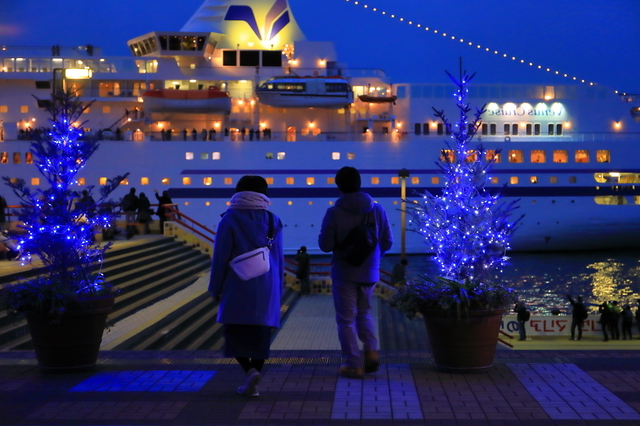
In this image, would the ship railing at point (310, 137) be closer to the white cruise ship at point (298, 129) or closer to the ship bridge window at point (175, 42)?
the white cruise ship at point (298, 129)

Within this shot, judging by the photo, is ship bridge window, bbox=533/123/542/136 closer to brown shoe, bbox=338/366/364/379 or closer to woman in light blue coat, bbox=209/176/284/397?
brown shoe, bbox=338/366/364/379

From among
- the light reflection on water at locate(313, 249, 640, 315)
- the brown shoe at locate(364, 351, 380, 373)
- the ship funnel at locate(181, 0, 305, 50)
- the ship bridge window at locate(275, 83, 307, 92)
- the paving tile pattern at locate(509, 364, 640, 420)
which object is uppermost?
the ship funnel at locate(181, 0, 305, 50)

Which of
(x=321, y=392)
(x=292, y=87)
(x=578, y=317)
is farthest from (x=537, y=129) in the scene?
(x=321, y=392)

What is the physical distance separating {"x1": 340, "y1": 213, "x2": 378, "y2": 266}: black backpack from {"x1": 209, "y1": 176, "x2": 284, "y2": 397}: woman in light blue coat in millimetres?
608

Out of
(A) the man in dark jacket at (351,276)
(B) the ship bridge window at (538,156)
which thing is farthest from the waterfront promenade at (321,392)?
(B) the ship bridge window at (538,156)

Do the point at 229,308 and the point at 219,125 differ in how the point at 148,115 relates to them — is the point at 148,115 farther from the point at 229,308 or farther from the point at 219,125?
the point at 229,308

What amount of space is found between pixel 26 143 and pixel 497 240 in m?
26.5

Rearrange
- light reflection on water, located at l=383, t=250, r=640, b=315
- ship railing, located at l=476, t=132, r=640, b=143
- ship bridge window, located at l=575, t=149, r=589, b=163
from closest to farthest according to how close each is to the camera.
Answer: light reflection on water, located at l=383, t=250, r=640, b=315
ship bridge window, located at l=575, t=149, r=589, b=163
ship railing, located at l=476, t=132, r=640, b=143

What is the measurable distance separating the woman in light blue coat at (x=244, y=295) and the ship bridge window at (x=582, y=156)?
26.8 m

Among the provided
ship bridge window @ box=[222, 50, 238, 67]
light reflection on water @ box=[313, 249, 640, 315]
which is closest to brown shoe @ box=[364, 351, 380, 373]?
light reflection on water @ box=[313, 249, 640, 315]

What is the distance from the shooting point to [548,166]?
28969 millimetres

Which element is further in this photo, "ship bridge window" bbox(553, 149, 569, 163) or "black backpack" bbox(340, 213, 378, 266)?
"ship bridge window" bbox(553, 149, 569, 163)

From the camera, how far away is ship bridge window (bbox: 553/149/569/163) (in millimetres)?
29212

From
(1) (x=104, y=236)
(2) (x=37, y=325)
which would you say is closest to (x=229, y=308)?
(2) (x=37, y=325)
